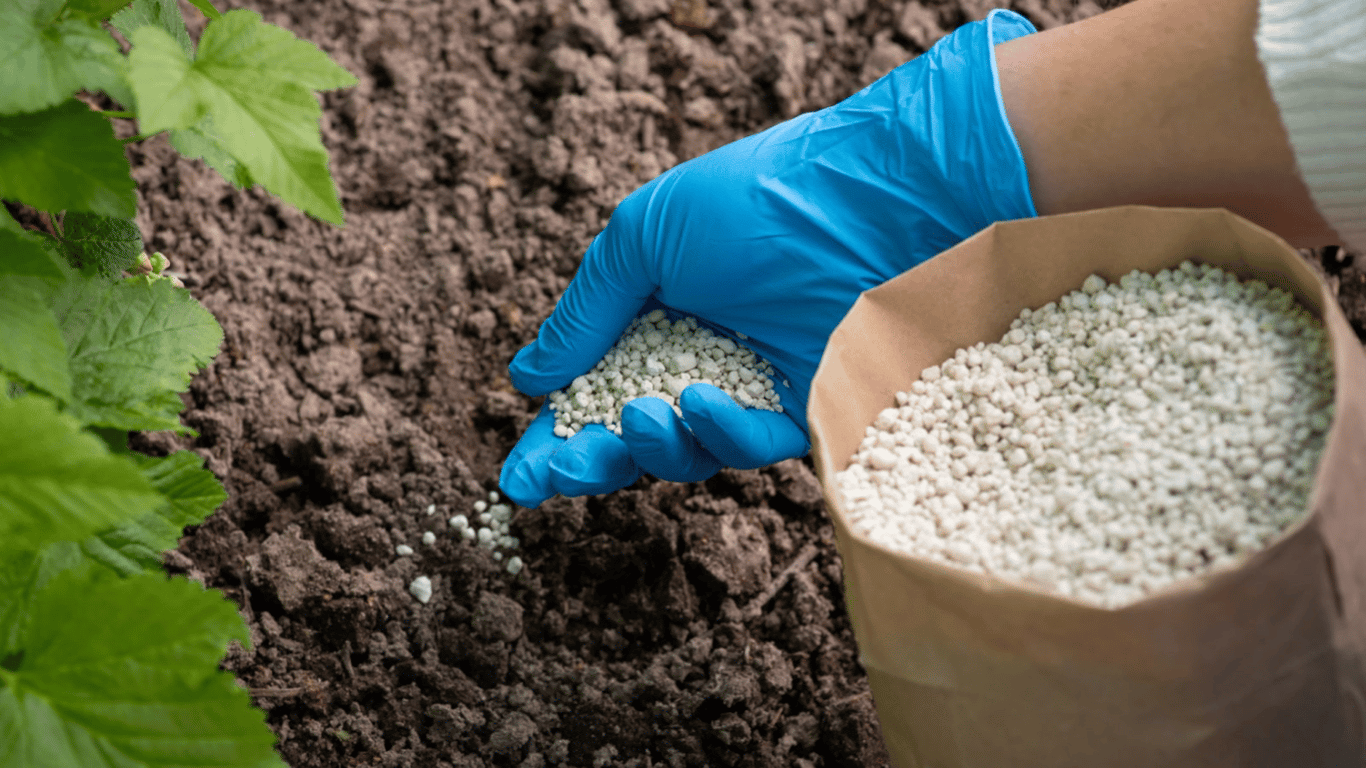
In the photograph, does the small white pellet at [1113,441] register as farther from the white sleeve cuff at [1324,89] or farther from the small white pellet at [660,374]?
the small white pellet at [660,374]

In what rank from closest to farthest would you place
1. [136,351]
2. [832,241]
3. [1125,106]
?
[136,351]
[1125,106]
[832,241]

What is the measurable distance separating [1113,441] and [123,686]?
3.23 feet

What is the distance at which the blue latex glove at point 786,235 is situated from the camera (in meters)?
1.41

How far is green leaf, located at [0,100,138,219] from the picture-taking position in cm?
87

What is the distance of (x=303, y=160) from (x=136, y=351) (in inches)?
14.8

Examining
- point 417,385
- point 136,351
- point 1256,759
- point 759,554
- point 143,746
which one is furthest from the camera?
point 417,385

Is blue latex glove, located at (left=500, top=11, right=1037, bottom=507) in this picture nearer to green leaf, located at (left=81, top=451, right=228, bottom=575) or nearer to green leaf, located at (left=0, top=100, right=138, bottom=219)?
green leaf, located at (left=81, top=451, right=228, bottom=575)

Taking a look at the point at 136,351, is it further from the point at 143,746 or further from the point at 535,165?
the point at 535,165

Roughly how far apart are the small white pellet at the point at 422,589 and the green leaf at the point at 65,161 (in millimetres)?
853

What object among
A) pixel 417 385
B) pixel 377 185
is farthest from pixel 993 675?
pixel 377 185

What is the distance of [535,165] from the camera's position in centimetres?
196

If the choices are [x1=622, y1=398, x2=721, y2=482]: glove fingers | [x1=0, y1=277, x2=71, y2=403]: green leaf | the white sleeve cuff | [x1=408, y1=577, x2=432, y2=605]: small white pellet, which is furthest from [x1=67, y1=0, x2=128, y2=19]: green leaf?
the white sleeve cuff

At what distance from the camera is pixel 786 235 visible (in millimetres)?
1474

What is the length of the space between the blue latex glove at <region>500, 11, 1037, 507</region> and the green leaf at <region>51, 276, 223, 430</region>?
58 cm
